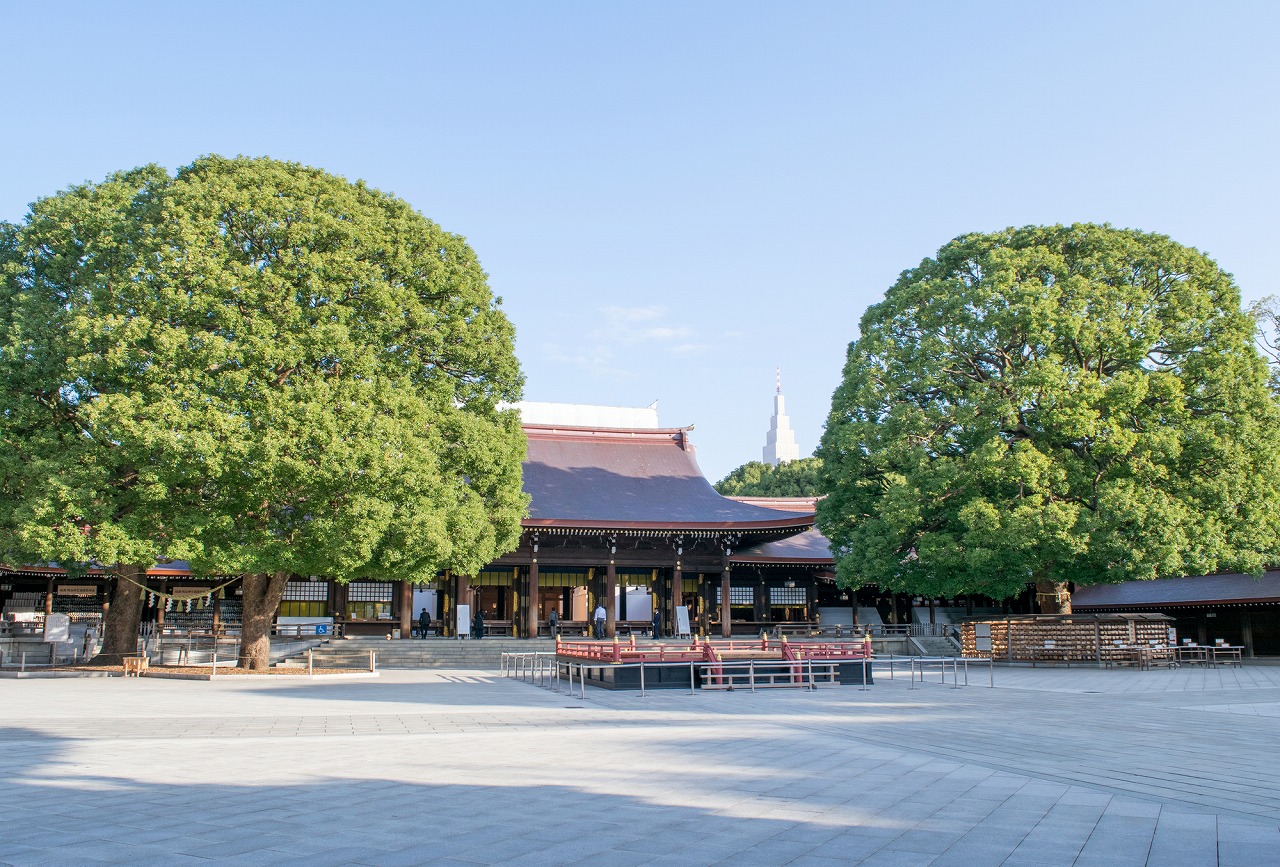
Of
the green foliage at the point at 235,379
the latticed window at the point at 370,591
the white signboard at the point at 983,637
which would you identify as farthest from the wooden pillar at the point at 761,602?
the green foliage at the point at 235,379

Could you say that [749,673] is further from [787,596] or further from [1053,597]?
[787,596]

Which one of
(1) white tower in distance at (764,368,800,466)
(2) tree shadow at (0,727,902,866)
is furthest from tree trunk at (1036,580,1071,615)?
(1) white tower in distance at (764,368,800,466)

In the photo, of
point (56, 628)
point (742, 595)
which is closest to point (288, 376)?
point (56, 628)

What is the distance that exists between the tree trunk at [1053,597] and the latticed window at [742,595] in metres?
11.3

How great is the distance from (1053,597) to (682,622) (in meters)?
11.8

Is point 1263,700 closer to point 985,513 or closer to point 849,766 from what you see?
point 985,513

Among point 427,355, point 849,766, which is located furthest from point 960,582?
point 849,766

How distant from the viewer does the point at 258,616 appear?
75.2 ft

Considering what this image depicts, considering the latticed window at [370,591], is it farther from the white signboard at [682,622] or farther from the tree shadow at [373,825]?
the tree shadow at [373,825]

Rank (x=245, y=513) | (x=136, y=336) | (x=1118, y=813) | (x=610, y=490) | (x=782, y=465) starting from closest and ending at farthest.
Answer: (x=1118, y=813)
(x=136, y=336)
(x=245, y=513)
(x=610, y=490)
(x=782, y=465)

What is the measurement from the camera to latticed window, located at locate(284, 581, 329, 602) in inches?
1266

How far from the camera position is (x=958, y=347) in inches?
1046

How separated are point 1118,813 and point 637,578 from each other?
28.7m

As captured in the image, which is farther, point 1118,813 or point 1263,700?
point 1263,700
